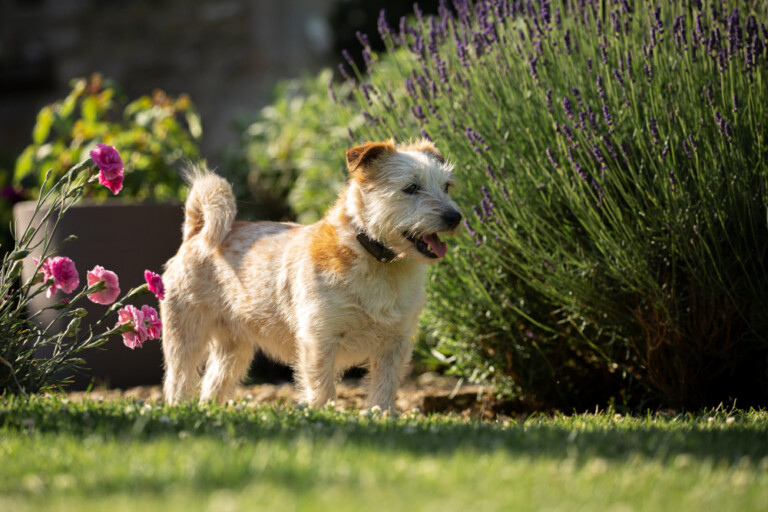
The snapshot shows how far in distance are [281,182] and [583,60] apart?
396cm

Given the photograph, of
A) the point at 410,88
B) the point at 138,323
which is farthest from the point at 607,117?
the point at 138,323

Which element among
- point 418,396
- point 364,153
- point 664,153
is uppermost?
point 364,153

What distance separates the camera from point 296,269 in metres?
4.47

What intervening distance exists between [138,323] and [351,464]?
76.2 inches

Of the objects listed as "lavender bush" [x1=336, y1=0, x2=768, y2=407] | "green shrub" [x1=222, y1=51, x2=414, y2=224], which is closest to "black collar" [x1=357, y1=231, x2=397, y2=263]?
"lavender bush" [x1=336, y1=0, x2=768, y2=407]

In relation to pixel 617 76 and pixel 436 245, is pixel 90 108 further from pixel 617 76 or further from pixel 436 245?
pixel 617 76

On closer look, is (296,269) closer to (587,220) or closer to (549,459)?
(587,220)

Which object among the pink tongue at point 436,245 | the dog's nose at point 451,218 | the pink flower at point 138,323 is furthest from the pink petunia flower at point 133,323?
the dog's nose at point 451,218

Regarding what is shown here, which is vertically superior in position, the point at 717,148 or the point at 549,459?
the point at 717,148

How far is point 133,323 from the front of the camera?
422 cm

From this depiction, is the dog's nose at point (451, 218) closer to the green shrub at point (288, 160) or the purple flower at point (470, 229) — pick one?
the purple flower at point (470, 229)

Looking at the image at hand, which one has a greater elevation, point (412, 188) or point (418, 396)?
point (412, 188)

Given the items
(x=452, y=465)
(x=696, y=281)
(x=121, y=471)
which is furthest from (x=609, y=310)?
(x=121, y=471)

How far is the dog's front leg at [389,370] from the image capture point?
4.40 metres
